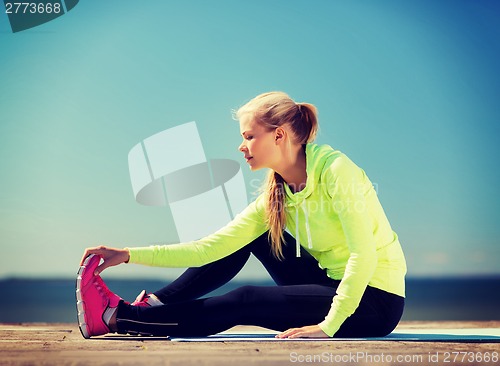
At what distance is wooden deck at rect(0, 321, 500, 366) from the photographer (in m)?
1.63

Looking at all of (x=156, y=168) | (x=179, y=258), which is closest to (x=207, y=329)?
(x=179, y=258)

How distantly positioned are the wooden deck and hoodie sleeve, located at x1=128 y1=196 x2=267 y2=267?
0.28 m

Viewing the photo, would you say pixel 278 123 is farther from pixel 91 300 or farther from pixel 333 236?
pixel 91 300

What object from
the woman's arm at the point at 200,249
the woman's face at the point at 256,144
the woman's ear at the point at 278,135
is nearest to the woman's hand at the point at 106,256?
the woman's arm at the point at 200,249

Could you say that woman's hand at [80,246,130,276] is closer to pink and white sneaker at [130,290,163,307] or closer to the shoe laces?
the shoe laces

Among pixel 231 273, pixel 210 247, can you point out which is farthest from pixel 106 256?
pixel 231 273

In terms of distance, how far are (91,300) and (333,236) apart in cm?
85

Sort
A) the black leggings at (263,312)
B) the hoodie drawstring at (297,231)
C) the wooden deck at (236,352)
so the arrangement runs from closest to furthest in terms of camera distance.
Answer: the wooden deck at (236,352), the black leggings at (263,312), the hoodie drawstring at (297,231)

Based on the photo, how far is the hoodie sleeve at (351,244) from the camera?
198 centimetres

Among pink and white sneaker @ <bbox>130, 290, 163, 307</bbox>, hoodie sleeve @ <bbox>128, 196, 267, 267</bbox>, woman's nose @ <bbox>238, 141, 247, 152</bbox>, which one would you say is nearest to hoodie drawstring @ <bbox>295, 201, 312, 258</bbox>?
hoodie sleeve @ <bbox>128, 196, 267, 267</bbox>

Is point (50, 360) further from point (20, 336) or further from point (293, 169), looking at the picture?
point (293, 169)

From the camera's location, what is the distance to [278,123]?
223cm

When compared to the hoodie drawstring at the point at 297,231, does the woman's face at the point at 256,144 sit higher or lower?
higher

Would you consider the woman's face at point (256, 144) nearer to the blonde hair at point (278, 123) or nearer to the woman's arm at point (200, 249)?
the blonde hair at point (278, 123)
